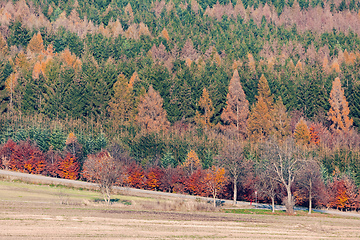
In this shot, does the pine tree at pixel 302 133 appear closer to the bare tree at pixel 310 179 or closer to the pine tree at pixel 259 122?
the pine tree at pixel 259 122

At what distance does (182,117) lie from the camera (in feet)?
438

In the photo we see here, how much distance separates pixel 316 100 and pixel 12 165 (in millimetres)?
78041

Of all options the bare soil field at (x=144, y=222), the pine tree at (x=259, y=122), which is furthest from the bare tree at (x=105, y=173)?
the pine tree at (x=259, y=122)

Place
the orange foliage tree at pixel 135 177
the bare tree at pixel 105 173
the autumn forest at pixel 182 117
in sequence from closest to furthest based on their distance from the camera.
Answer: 1. the bare tree at pixel 105 173
2. the autumn forest at pixel 182 117
3. the orange foliage tree at pixel 135 177

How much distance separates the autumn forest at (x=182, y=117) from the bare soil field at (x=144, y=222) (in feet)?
27.5

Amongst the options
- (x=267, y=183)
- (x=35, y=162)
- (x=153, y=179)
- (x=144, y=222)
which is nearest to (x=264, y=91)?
(x=153, y=179)

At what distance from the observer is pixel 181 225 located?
47219 millimetres

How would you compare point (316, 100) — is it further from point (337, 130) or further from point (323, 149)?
point (323, 149)

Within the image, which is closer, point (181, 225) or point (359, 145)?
point (181, 225)

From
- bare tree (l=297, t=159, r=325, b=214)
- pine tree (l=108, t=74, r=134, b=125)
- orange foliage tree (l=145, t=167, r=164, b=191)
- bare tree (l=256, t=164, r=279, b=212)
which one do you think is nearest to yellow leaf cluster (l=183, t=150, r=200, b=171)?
orange foliage tree (l=145, t=167, r=164, b=191)

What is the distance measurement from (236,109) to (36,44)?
80378 millimetres

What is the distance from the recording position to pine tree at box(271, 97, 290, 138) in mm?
122262

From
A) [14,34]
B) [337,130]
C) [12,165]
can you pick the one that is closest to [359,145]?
[337,130]

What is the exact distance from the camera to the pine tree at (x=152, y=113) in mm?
124750
